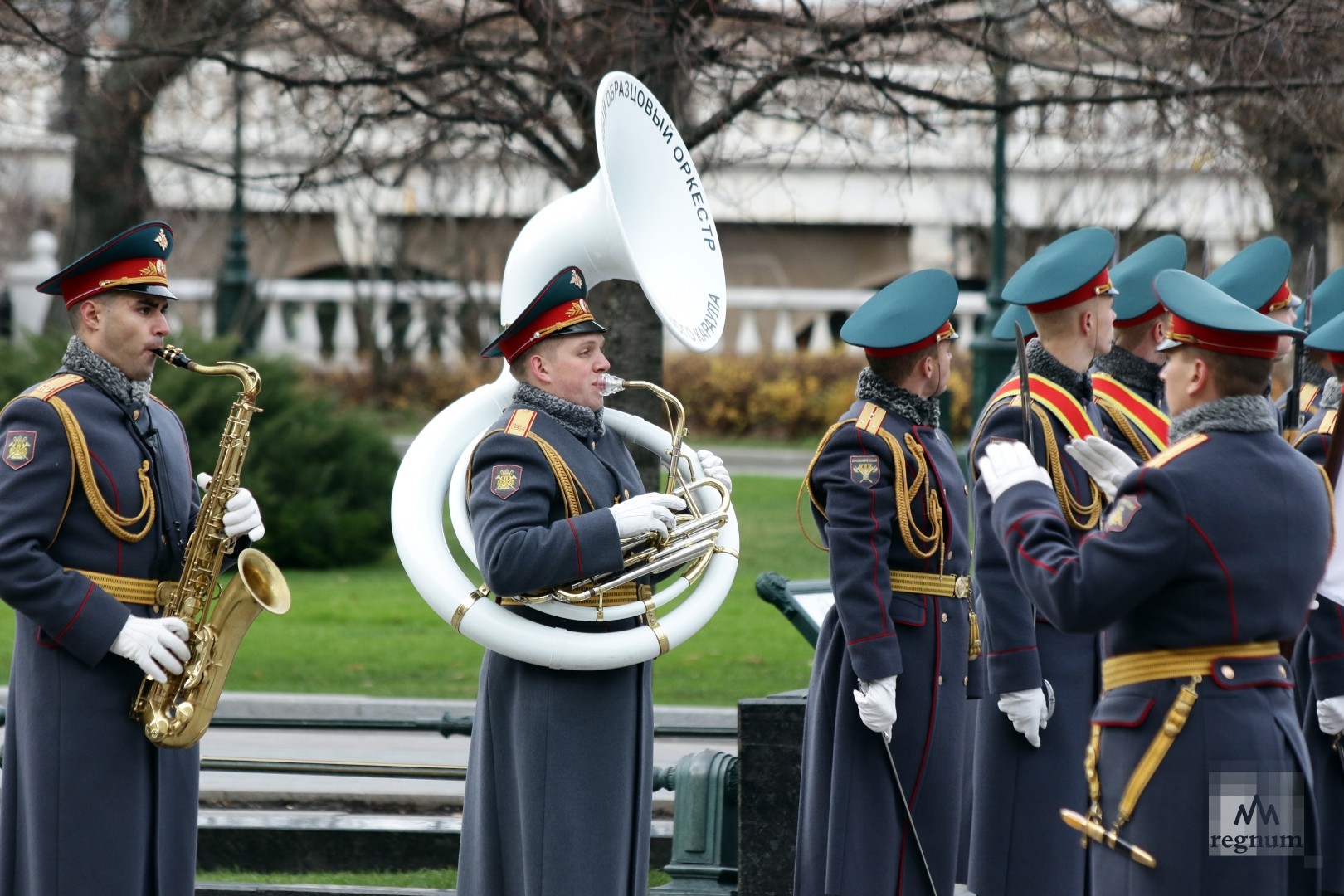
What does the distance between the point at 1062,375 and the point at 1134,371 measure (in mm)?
555

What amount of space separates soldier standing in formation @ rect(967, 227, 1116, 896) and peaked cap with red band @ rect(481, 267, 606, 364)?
4.12 feet

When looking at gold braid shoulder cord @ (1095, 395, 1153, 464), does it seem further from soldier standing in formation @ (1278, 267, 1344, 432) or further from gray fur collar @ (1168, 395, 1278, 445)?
gray fur collar @ (1168, 395, 1278, 445)

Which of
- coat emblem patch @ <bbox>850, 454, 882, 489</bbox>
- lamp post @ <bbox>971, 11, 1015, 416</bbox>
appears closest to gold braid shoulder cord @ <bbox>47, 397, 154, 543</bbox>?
coat emblem patch @ <bbox>850, 454, 882, 489</bbox>

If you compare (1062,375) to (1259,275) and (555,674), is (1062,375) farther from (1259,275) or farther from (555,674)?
(555,674)

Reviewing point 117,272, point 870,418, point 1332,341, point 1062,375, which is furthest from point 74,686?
point 1332,341

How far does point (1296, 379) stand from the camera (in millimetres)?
4887

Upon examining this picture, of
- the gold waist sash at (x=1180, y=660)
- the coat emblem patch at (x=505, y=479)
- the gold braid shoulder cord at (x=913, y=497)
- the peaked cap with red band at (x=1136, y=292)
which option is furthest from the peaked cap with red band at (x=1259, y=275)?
the coat emblem patch at (x=505, y=479)

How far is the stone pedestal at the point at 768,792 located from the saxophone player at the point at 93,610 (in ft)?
6.02

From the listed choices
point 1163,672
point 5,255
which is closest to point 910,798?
point 1163,672

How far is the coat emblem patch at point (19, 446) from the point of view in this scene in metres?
4.73

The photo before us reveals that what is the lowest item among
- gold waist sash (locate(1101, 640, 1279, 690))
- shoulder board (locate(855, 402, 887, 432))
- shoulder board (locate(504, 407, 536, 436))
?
gold waist sash (locate(1101, 640, 1279, 690))

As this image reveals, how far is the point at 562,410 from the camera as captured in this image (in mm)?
4988

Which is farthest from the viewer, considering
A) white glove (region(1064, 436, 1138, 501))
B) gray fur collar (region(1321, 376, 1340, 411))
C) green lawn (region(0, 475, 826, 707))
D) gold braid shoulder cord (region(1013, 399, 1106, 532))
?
green lawn (region(0, 475, 826, 707))

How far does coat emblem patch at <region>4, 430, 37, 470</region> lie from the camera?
4.73 metres
